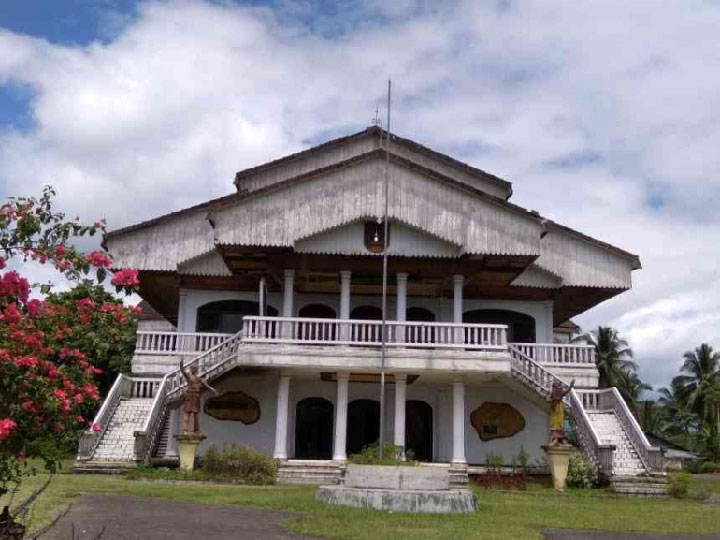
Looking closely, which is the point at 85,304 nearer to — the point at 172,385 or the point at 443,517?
the point at 443,517

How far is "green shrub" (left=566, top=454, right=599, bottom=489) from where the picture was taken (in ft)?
72.1

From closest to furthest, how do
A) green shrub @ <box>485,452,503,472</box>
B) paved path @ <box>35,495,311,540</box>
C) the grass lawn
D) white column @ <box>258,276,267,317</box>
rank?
1. paved path @ <box>35,495,311,540</box>
2. the grass lawn
3. green shrub @ <box>485,452,503,472</box>
4. white column @ <box>258,276,267,317</box>

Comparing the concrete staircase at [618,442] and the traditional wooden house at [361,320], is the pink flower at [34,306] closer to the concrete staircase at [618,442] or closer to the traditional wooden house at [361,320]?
the traditional wooden house at [361,320]

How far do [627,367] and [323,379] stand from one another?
45637 mm

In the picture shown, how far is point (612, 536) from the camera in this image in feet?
41.6

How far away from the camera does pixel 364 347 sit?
24.5 metres

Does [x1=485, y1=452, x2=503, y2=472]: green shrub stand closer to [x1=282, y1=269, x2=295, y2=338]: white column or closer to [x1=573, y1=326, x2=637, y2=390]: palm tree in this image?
[x1=282, y1=269, x2=295, y2=338]: white column

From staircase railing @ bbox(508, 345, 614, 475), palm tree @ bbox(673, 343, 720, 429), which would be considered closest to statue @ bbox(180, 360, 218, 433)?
staircase railing @ bbox(508, 345, 614, 475)

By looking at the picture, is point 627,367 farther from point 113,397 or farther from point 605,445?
point 113,397

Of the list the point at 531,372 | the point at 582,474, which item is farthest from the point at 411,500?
the point at 531,372

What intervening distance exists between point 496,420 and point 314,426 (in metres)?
6.45

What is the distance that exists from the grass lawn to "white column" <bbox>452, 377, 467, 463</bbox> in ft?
12.2

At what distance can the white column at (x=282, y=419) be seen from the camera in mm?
24094

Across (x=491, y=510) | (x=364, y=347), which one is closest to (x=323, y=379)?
(x=364, y=347)
